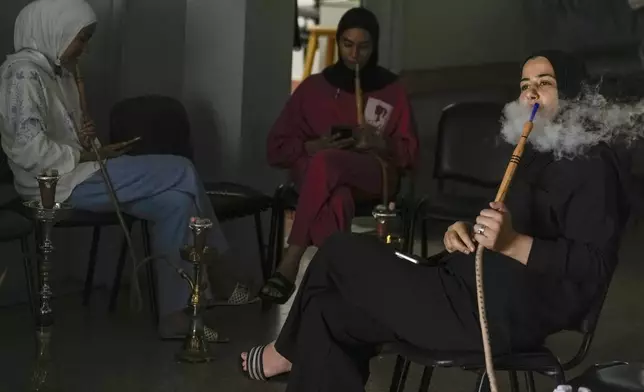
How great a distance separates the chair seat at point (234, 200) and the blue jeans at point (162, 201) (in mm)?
270

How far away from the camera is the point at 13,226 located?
287 cm

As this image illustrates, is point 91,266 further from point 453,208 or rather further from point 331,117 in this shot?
point 453,208

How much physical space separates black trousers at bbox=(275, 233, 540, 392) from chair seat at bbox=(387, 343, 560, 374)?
22 millimetres

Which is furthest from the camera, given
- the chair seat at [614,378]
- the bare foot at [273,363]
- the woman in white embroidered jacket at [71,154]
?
the woman in white embroidered jacket at [71,154]

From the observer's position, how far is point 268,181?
172 inches

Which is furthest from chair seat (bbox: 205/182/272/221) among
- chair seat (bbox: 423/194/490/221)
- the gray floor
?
chair seat (bbox: 423/194/490/221)

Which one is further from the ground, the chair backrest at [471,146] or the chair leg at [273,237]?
the chair backrest at [471,146]

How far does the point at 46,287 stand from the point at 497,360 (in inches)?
50.6

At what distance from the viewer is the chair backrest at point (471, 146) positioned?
381cm

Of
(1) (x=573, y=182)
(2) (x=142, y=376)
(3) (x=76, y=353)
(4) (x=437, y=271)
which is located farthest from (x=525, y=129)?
(3) (x=76, y=353)

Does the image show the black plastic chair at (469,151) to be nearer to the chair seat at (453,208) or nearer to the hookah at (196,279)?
the chair seat at (453,208)

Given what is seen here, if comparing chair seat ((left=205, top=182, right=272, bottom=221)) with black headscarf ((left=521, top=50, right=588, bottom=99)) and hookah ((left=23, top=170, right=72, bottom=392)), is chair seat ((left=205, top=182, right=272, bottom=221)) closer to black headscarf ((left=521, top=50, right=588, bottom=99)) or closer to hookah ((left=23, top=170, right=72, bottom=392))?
hookah ((left=23, top=170, right=72, bottom=392))

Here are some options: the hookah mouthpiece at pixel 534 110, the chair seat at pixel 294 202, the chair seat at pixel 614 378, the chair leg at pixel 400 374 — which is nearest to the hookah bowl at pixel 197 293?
the chair seat at pixel 294 202

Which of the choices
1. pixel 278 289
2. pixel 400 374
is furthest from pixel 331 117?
pixel 400 374
